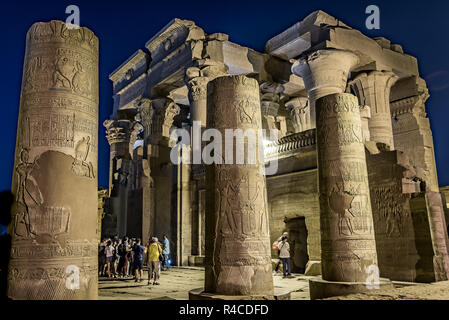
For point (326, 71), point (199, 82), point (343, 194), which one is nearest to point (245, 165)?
point (343, 194)

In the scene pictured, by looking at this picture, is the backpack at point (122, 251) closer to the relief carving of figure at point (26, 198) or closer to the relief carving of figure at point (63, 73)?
A: the relief carving of figure at point (26, 198)

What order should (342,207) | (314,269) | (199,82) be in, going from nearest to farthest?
(342,207)
(314,269)
(199,82)

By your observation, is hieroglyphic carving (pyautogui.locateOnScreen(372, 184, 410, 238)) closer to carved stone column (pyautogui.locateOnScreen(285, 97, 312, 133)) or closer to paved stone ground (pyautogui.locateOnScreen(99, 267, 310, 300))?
paved stone ground (pyautogui.locateOnScreen(99, 267, 310, 300))

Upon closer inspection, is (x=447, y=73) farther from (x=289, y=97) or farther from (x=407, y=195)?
(x=407, y=195)

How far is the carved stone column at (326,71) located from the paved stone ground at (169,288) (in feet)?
25.0

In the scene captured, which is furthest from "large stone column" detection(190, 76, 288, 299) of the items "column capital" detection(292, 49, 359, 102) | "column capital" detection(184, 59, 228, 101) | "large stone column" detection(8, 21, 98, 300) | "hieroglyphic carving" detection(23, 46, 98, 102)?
"column capital" detection(184, 59, 228, 101)

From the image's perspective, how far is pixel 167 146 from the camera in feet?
66.7

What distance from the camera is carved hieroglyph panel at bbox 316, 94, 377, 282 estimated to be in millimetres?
8445

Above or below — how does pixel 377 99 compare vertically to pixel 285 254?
above

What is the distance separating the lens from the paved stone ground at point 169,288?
27.1ft

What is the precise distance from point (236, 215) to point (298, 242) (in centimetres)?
699

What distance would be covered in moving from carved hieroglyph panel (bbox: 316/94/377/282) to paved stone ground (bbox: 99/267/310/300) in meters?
1.17

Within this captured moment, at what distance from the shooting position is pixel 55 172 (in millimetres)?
4953

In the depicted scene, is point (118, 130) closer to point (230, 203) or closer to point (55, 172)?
point (230, 203)
